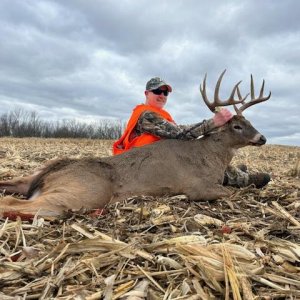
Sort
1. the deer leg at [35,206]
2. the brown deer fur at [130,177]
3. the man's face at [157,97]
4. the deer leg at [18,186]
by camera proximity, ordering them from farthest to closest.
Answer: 1. the man's face at [157,97]
2. the deer leg at [18,186]
3. the brown deer fur at [130,177]
4. the deer leg at [35,206]

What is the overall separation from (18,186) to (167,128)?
2.13 meters

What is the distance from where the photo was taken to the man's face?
6.20 m

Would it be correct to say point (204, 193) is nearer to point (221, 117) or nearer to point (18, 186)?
point (221, 117)

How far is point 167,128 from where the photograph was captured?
595 cm

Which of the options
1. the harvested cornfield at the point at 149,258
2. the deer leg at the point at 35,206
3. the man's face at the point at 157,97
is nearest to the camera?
the harvested cornfield at the point at 149,258

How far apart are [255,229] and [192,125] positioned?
2.70 meters

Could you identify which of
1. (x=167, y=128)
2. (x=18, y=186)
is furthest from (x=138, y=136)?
(x=18, y=186)

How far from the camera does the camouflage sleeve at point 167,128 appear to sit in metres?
5.92

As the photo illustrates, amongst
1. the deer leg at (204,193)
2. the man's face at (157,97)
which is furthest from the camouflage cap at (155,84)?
the deer leg at (204,193)

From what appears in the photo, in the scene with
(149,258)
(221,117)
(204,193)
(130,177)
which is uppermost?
(221,117)

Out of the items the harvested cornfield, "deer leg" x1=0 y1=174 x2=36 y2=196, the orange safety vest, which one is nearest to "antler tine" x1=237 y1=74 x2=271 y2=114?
the orange safety vest

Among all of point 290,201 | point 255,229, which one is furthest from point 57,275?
point 290,201

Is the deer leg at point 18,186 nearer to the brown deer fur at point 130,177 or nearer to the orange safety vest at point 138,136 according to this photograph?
the brown deer fur at point 130,177

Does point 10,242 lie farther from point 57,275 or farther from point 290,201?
point 290,201
